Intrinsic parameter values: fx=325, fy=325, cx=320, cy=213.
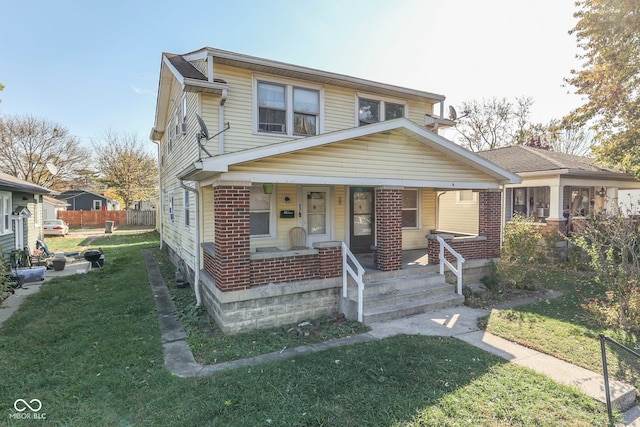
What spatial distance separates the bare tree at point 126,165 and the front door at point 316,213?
3194 centimetres

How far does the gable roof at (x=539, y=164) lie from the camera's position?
11.9 metres

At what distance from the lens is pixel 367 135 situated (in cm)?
679

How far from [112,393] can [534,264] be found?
1283 cm

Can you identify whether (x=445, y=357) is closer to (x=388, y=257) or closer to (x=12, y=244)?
(x=388, y=257)

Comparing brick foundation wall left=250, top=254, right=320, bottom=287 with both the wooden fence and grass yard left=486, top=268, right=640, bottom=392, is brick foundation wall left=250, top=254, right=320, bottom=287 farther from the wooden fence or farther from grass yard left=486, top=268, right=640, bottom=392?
the wooden fence

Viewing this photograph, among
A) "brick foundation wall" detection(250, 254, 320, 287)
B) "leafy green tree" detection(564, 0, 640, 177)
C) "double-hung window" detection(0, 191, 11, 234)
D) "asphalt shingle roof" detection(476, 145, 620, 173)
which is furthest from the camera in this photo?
"asphalt shingle roof" detection(476, 145, 620, 173)

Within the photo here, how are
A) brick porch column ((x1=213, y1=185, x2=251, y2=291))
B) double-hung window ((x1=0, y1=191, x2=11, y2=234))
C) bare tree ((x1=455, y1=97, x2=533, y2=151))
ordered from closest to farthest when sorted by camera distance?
1. brick porch column ((x1=213, y1=185, x2=251, y2=291))
2. double-hung window ((x1=0, y1=191, x2=11, y2=234))
3. bare tree ((x1=455, y1=97, x2=533, y2=151))

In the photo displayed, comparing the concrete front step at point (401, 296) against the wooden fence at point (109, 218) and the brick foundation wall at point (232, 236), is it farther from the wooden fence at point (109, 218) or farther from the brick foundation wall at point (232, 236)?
the wooden fence at point (109, 218)

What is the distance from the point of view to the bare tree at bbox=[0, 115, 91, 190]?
30781 millimetres

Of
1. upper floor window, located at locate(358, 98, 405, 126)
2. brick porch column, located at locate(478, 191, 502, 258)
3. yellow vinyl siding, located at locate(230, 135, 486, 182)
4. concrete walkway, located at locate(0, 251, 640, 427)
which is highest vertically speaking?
upper floor window, located at locate(358, 98, 405, 126)

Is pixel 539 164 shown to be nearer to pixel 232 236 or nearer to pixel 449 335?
pixel 449 335

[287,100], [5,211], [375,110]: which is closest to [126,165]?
[5,211]

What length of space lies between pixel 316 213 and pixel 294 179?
2.92 metres

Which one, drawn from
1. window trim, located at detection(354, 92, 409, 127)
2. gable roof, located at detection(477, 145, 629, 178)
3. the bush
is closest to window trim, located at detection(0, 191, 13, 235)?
window trim, located at detection(354, 92, 409, 127)
